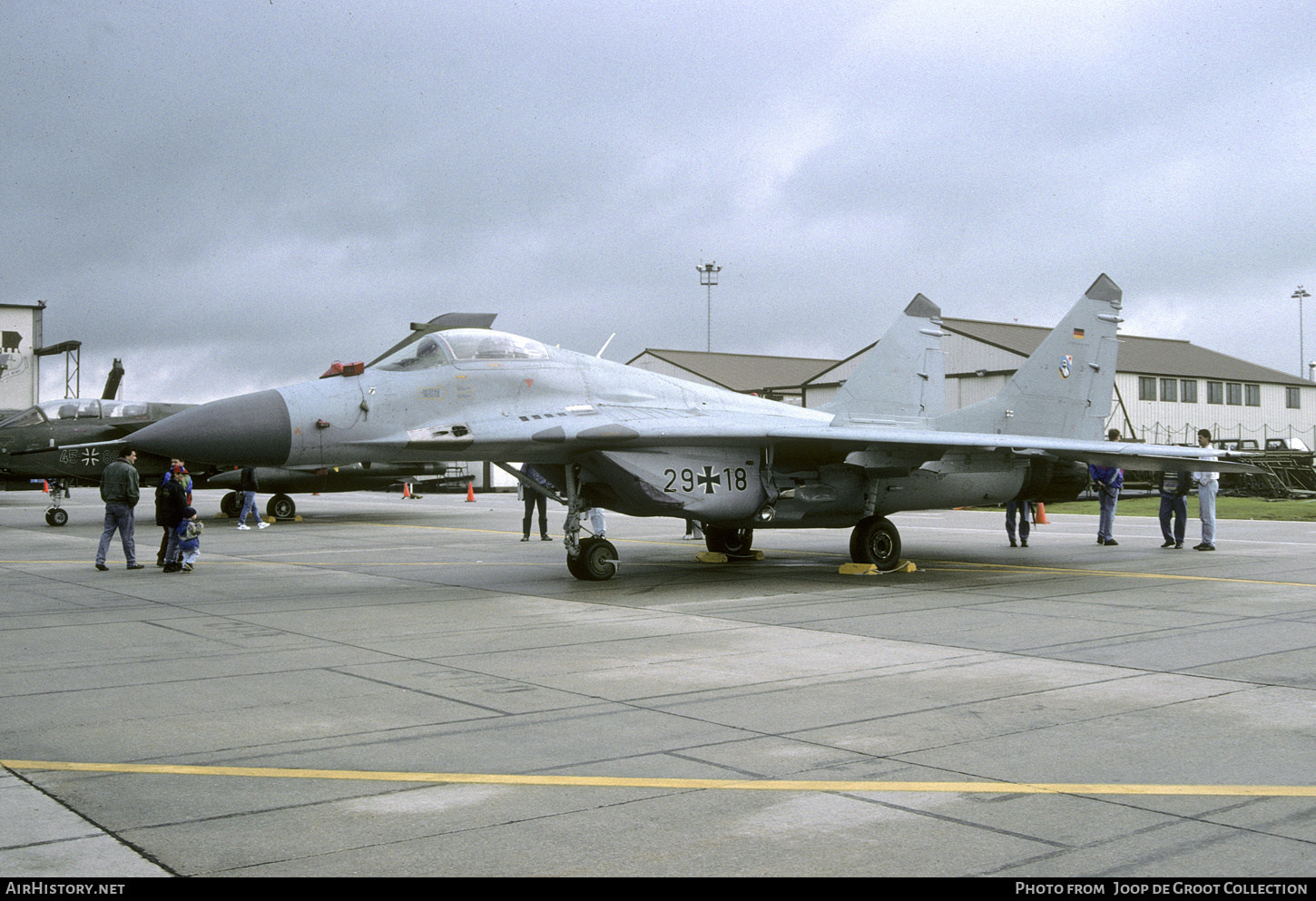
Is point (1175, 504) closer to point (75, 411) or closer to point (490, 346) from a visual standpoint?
point (490, 346)

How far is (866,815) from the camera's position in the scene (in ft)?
14.4

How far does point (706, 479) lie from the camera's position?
13.6m

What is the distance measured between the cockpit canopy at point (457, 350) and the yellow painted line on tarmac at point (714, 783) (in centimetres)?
783

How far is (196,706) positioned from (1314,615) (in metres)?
9.78

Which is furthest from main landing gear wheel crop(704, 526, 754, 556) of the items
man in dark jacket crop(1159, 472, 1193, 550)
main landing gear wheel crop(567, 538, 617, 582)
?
man in dark jacket crop(1159, 472, 1193, 550)

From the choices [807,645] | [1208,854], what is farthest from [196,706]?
[1208,854]

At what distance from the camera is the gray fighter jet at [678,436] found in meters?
12.1

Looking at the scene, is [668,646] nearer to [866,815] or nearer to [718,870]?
[866,815]

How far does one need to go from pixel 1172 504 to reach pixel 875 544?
6.88 m

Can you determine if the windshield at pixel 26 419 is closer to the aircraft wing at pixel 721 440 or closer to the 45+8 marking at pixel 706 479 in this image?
the aircraft wing at pixel 721 440

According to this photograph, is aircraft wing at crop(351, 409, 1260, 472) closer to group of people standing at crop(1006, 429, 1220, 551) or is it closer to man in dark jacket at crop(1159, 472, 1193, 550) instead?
group of people standing at crop(1006, 429, 1220, 551)

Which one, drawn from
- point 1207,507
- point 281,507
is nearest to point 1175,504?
point 1207,507

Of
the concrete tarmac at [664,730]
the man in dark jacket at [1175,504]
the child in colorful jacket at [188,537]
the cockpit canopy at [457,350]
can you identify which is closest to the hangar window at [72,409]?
the child in colorful jacket at [188,537]
